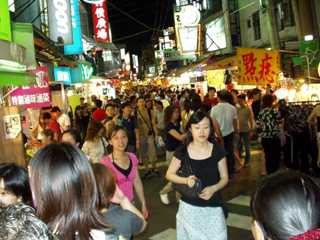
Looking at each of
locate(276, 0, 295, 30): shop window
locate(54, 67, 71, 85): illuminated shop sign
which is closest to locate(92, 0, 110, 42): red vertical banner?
locate(276, 0, 295, 30): shop window

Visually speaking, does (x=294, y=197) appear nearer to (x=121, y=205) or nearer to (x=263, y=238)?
(x=263, y=238)

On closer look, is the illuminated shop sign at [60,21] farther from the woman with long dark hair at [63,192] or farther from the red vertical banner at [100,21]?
the red vertical banner at [100,21]

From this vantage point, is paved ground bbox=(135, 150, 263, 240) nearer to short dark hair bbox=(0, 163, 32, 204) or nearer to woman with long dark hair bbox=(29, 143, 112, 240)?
short dark hair bbox=(0, 163, 32, 204)

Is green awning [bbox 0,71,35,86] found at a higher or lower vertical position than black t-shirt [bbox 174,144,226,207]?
higher

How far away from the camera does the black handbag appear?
456 centimetres

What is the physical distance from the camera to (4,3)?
6.44 metres

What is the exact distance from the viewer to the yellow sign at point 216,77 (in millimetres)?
24500

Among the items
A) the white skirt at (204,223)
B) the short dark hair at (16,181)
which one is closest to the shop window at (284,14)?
the white skirt at (204,223)

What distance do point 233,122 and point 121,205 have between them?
7391 millimetres

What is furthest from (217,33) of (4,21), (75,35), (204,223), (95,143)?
(204,223)

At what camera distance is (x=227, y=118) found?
34.9 ft

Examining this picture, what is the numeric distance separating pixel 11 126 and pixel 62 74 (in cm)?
665

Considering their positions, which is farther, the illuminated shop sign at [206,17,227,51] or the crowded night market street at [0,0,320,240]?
the illuminated shop sign at [206,17,227,51]

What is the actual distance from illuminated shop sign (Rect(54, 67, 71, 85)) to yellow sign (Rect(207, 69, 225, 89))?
9.86 metres
